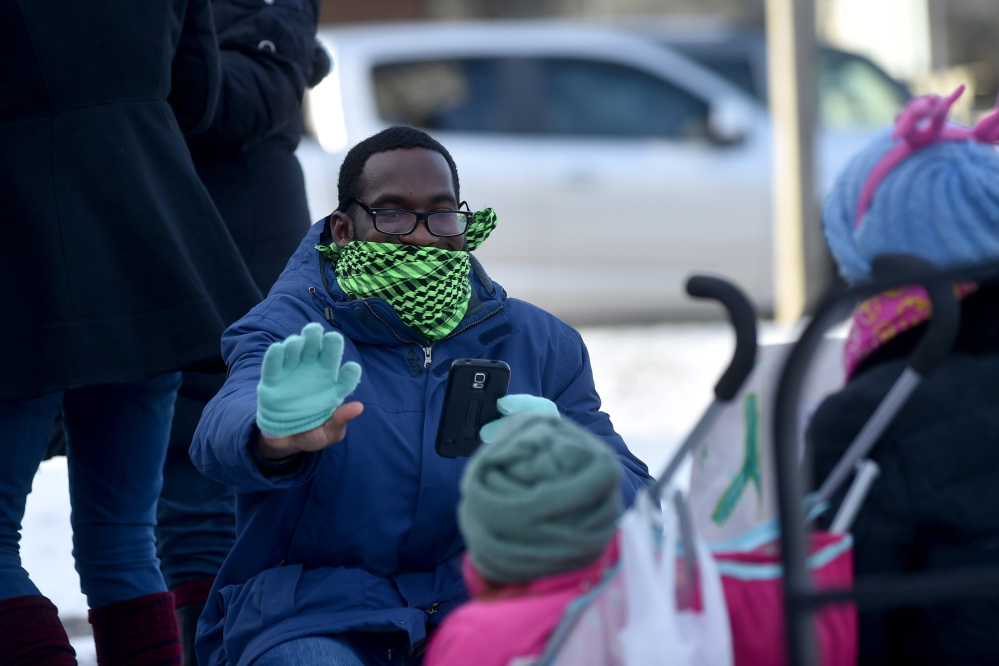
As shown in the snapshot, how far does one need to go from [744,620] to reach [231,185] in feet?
5.52

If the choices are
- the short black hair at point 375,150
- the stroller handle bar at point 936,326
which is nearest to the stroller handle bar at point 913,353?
the stroller handle bar at point 936,326

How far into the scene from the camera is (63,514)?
426 centimetres

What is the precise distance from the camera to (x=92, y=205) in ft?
8.02

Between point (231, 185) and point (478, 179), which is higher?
point (231, 185)

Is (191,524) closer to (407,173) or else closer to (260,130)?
(260,130)

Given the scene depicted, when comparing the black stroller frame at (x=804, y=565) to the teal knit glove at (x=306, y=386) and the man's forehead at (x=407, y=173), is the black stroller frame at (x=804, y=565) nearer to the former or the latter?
the teal knit glove at (x=306, y=386)

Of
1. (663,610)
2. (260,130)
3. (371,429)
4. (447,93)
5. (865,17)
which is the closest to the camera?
(663,610)

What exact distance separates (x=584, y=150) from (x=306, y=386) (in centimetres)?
645

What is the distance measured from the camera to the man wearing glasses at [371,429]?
2006 mm

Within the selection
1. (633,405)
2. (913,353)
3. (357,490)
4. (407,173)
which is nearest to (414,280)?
(407,173)

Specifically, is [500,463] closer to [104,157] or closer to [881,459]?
[881,459]

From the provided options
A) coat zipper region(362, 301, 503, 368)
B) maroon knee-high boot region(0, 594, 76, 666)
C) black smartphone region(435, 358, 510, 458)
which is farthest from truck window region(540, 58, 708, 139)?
black smartphone region(435, 358, 510, 458)

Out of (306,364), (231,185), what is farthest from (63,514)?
(306,364)

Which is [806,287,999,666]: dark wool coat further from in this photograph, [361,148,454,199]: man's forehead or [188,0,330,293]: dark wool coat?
[188,0,330,293]: dark wool coat
